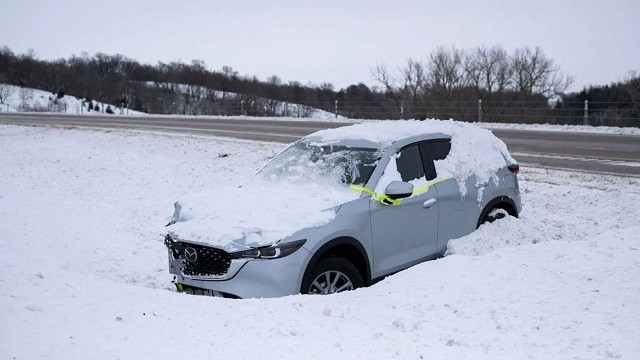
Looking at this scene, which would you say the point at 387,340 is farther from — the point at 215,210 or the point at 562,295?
the point at 215,210

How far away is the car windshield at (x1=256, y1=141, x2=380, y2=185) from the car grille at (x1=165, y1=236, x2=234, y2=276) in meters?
1.47

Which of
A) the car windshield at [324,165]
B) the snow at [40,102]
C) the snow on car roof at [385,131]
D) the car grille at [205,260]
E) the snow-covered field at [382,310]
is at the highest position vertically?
the snow at [40,102]

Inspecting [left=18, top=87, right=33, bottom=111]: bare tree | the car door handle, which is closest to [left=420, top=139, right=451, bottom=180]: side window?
the car door handle

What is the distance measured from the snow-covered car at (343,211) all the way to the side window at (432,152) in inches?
0.6

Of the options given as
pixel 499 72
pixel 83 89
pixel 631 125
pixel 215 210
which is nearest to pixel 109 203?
pixel 215 210

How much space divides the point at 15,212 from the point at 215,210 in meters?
8.04

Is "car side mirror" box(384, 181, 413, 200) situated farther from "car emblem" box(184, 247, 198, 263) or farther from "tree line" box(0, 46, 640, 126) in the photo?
→ "tree line" box(0, 46, 640, 126)

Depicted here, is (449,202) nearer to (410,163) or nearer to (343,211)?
(410,163)

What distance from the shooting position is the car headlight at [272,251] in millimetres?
4918

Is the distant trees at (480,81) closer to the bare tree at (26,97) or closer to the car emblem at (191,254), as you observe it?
the car emblem at (191,254)

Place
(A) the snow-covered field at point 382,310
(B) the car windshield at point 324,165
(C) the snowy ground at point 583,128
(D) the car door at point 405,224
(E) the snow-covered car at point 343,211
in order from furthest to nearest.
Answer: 1. (C) the snowy ground at point 583,128
2. (B) the car windshield at point 324,165
3. (D) the car door at point 405,224
4. (E) the snow-covered car at point 343,211
5. (A) the snow-covered field at point 382,310

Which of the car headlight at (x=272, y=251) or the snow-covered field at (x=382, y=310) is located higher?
the car headlight at (x=272, y=251)

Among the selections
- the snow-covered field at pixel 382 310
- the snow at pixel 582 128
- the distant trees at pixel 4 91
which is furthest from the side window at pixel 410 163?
the distant trees at pixel 4 91

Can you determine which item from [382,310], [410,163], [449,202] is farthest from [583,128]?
[382,310]
